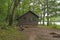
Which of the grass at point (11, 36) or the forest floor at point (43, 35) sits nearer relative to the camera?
the grass at point (11, 36)

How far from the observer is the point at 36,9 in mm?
75125

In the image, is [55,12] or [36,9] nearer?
[55,12]

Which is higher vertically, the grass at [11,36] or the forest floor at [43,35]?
the grass at [11,36]

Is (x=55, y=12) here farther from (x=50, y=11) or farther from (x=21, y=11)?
(x=21, y=11)

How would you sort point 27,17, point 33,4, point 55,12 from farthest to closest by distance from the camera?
point 33,4
point 55,12
point 27,17

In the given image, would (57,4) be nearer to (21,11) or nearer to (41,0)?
(41,0)

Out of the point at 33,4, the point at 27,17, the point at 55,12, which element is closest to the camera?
the point at 27,17

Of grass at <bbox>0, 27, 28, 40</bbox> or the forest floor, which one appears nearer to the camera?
grass at <bbox>0, 27, 28, 40</bbox>

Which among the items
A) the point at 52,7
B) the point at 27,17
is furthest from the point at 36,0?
the point at 27,17

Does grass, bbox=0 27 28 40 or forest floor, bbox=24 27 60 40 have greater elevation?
grass, bbox=0 27 28 40

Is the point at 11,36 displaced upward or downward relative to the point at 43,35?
upward

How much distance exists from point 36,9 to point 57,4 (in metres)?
9.04

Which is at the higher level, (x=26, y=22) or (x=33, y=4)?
(x=33, y=4)

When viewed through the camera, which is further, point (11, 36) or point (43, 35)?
point (43, 35)
